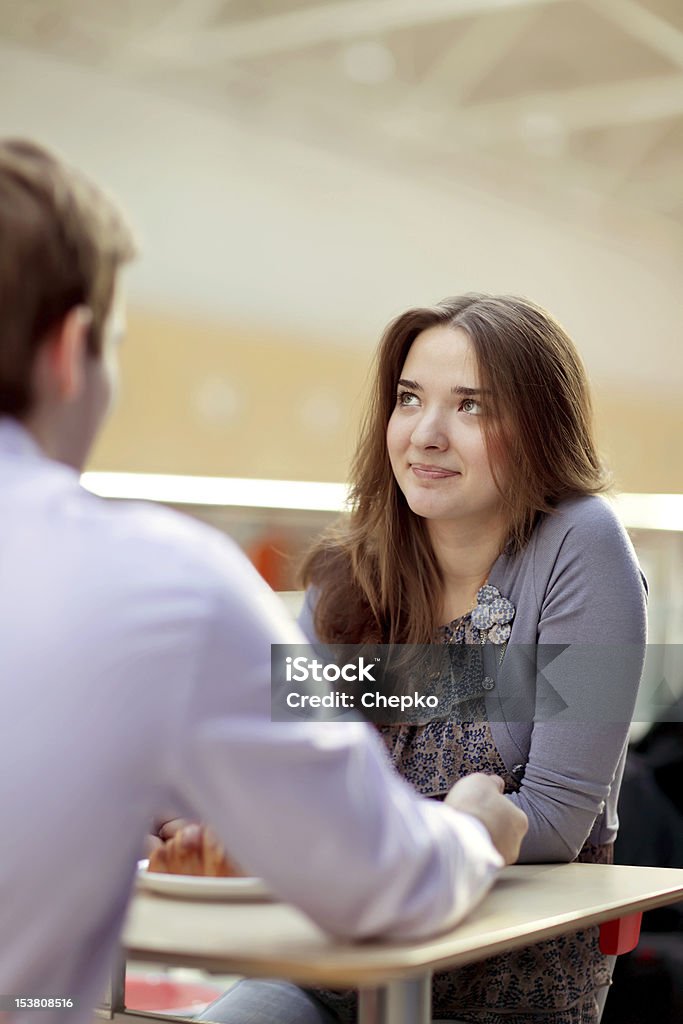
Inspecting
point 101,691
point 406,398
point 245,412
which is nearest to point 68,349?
point 101,691

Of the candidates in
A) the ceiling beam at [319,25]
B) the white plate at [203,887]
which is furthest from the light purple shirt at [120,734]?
the ceiling beam at [319,25]

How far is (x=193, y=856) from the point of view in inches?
35.0

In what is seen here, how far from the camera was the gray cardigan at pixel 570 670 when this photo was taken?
1.18 metres

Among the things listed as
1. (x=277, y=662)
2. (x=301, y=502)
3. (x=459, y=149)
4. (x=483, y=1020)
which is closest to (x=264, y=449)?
(x=301, y=502)

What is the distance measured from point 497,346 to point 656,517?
194 centimetres

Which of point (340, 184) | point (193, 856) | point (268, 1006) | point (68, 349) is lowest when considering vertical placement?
point (268, 1006)

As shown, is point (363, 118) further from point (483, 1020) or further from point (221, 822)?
point (221, 822)

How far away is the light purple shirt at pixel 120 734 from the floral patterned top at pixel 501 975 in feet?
2.03

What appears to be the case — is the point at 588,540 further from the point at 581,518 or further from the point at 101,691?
the point at 101,691

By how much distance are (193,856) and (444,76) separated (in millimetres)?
3092

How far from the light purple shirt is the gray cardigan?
56 centimetres

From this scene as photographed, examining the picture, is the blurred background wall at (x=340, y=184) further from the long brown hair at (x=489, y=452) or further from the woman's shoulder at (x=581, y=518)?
the woman's shoulder at (x=581, y=518)

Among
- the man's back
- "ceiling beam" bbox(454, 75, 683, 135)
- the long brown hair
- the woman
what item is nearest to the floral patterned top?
the woman

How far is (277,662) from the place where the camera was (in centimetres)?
66
